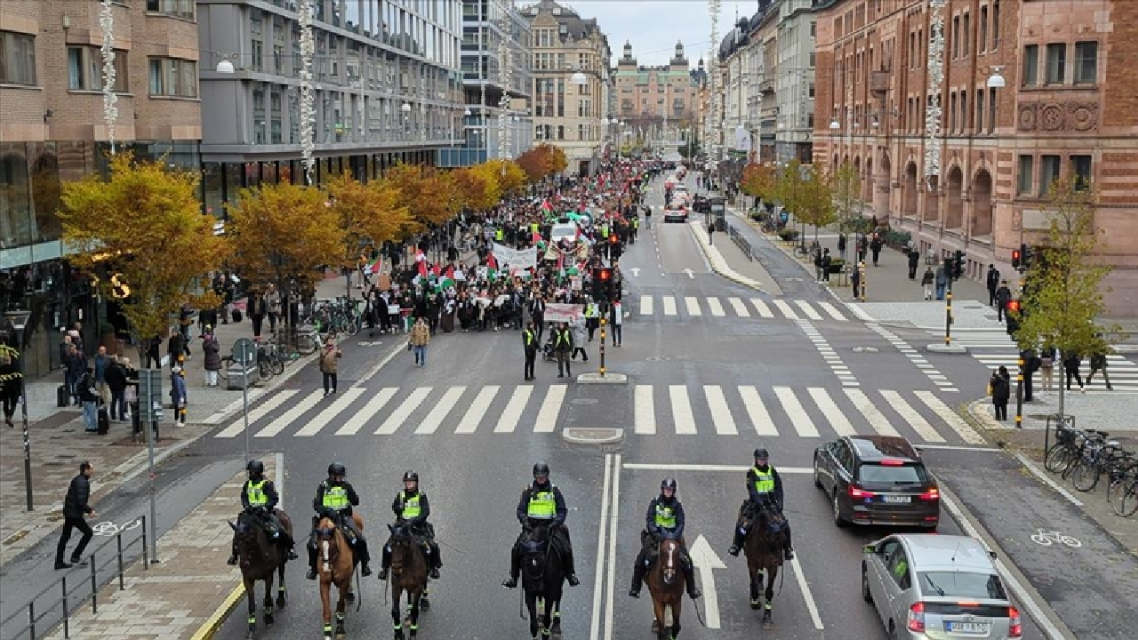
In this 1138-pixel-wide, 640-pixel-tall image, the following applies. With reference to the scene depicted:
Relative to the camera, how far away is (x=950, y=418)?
2955cm

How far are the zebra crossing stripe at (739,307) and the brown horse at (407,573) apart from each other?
33451 mm

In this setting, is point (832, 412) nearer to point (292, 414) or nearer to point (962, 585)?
point (292, 414)

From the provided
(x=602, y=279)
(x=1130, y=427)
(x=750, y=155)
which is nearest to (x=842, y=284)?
(x=602, y=279)

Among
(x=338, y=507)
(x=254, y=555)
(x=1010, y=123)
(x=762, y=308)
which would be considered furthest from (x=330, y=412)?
(x=1010, y=123)

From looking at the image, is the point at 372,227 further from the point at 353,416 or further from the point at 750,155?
the point at 750,155

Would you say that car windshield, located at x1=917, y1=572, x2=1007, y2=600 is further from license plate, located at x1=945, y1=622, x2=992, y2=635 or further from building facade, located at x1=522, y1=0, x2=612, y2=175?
building facade, located at x1=522, y1=0, x2=612, y2=175

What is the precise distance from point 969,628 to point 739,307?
36.4m

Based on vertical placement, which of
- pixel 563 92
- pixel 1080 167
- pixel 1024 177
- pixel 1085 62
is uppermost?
pixel 563 92

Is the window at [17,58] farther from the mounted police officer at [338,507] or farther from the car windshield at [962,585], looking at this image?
the car windshield at [962,585]

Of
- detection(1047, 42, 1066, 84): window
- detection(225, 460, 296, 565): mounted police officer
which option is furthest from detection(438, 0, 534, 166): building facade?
detection(225, 460, 296, 565): mounted police officer

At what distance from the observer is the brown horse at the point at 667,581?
1473cm

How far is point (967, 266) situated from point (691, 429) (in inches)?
1475

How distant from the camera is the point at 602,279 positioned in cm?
3897

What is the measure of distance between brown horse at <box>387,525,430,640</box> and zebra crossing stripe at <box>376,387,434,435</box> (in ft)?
40.1
